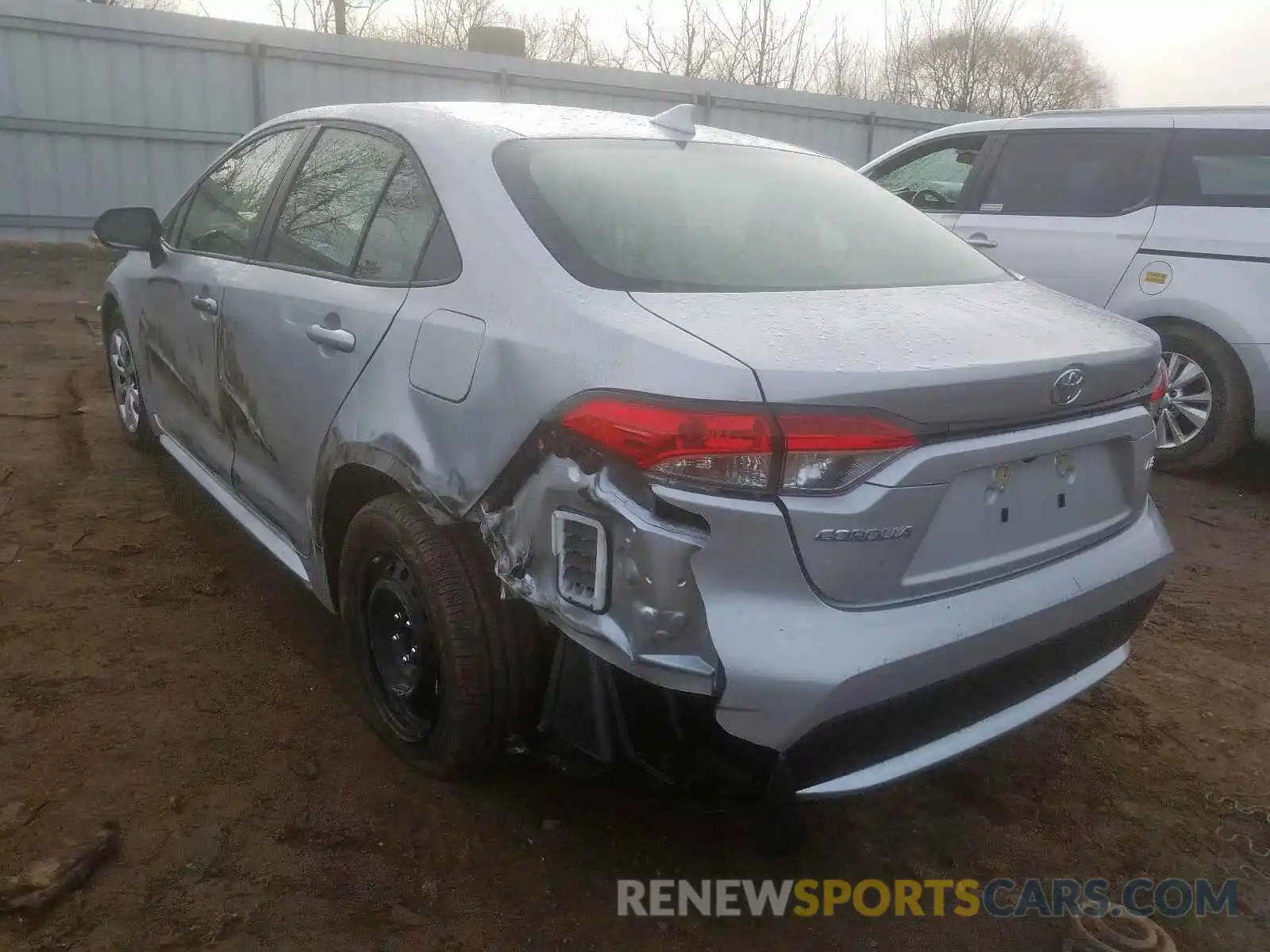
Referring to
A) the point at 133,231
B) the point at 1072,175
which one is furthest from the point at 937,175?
the point at 133,231

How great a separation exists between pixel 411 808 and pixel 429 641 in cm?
43

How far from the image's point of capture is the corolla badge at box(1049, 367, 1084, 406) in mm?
2039

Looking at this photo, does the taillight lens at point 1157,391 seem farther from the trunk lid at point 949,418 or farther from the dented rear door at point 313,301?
the dented rear door at point 313,301

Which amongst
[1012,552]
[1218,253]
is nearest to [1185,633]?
[1012,552]

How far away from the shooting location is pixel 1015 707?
7.13 feet

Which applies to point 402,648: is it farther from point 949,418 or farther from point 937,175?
point 937,175

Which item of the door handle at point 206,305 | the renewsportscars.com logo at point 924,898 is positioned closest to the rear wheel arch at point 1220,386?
the renewsportscars.com logo at point 924,898

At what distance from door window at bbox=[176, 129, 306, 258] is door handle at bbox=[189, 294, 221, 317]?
161 mm

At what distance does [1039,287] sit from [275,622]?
2.53 m

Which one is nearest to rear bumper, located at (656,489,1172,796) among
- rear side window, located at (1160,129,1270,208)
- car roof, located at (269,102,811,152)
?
car roof, located at (269,102,811,152)

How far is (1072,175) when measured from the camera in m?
5.77

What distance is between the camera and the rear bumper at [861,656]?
1.76 metres

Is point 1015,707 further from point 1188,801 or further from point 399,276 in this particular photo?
point 399,276

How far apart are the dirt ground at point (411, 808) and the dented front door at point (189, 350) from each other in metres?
0.53
